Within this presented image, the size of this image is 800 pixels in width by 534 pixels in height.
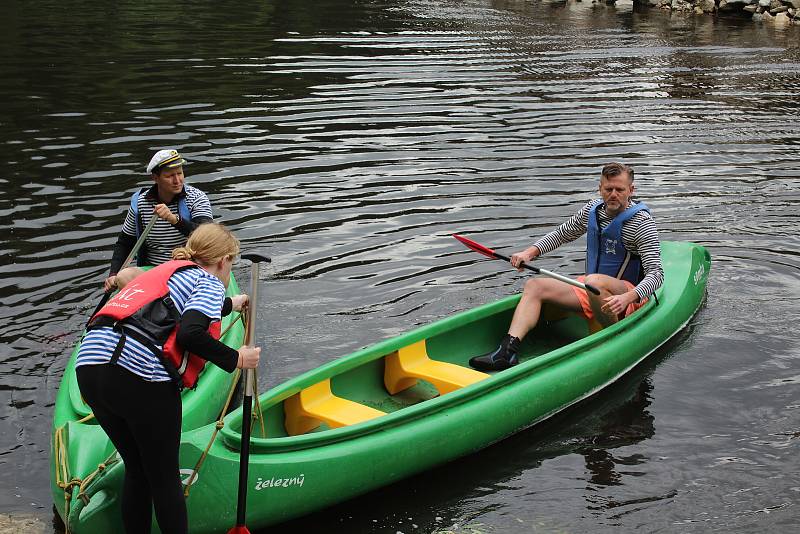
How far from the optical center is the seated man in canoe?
7438mm

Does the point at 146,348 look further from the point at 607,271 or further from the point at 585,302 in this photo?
the point at 607,271

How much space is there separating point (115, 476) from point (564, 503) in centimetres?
273

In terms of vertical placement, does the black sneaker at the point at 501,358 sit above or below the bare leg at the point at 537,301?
below

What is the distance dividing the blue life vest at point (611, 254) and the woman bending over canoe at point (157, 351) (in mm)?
3772

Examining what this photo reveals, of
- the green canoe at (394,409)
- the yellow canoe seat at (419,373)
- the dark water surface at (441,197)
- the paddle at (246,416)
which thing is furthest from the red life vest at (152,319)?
the yellow canoe seat at (419,373)

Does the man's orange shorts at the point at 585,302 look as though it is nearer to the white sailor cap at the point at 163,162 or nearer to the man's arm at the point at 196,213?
the man's arm at the point at 196,213

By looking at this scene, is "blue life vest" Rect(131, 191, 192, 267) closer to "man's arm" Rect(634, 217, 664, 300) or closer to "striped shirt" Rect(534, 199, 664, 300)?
"striped shirt" Rect(534, 199, 664, 300)

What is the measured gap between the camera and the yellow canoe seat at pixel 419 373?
272 inches

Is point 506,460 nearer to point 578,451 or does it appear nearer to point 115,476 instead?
point 578,451

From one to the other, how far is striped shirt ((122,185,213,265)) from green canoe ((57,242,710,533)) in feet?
6.35

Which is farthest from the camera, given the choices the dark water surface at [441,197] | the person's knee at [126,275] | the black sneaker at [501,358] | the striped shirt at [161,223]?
the striped shirt at [161,223]

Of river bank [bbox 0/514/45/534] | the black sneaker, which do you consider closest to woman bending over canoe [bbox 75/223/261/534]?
river bank [bbox 0/514/45/534]

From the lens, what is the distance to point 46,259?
382 inches

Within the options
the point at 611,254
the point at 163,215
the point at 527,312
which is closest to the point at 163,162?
the point at 163,215
